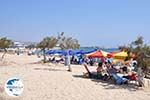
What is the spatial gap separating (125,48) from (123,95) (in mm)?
4268

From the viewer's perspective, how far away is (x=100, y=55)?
27094mm

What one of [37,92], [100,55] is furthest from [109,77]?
[100,55]

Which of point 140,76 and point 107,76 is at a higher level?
point 140,76

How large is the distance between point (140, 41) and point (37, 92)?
20.0 ft

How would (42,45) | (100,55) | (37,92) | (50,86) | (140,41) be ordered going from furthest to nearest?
(42,45)
(100,55)
(140,41)
(50,86)
(37,92)

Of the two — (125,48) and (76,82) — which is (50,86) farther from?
(125,48)

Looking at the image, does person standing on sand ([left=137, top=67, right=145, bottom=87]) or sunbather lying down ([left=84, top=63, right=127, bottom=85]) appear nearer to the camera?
person standing on sand ([left=137, top=67, right=145, bottom=87])

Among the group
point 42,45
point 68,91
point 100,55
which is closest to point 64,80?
point 68,91

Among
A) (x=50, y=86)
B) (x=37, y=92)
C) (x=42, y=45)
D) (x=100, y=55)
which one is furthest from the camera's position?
(x=42, y=45)

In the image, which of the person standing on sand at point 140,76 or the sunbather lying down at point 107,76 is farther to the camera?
the sunbather lying down at point 107,76

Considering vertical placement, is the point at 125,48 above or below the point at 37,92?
above

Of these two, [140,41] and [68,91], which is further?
[140,41]

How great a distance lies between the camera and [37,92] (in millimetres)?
13328

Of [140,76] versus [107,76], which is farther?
[107,76]
